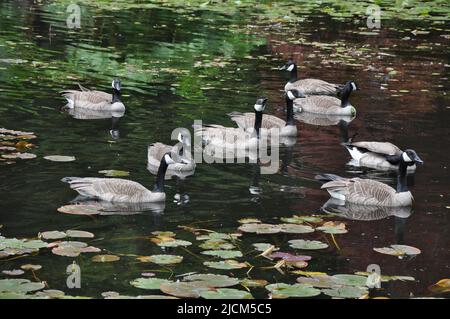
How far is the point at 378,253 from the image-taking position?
10969mm

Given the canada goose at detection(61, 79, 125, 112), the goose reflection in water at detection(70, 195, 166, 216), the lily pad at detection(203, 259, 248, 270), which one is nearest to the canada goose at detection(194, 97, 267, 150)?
the canada goose at detection(61, 79, 125, 112)

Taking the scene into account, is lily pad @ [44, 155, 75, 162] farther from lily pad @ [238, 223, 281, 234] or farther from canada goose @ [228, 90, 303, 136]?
lily pad @ [238, 223, 281, 234]

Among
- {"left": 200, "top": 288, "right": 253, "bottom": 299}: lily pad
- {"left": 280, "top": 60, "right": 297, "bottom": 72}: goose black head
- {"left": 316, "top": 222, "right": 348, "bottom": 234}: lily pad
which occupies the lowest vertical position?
{"left": 316, "top": 222, "right": 348, "bottom": 234}: lily pad

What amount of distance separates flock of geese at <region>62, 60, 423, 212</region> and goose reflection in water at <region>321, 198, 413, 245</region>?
8 cm

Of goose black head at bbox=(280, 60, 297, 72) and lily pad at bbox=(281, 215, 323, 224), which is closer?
lily pad at bbox=(281, 215, 323, 224)

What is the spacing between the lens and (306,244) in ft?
35.9

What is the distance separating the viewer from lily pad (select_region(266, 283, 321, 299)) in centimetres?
918

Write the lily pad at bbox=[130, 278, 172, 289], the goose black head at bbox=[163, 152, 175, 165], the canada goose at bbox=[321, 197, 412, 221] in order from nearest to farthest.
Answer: the lily pad at bbox=[130, 278, 172, 289] < the canada goose at bbox=[321, 197, 412, 221] < the goose black head at bbox=[163, 152, 175, 165]

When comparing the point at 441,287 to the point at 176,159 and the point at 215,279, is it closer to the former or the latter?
the point at 215,279

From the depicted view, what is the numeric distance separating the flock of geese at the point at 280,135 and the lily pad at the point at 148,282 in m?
3.09

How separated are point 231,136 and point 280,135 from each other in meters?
1.21
